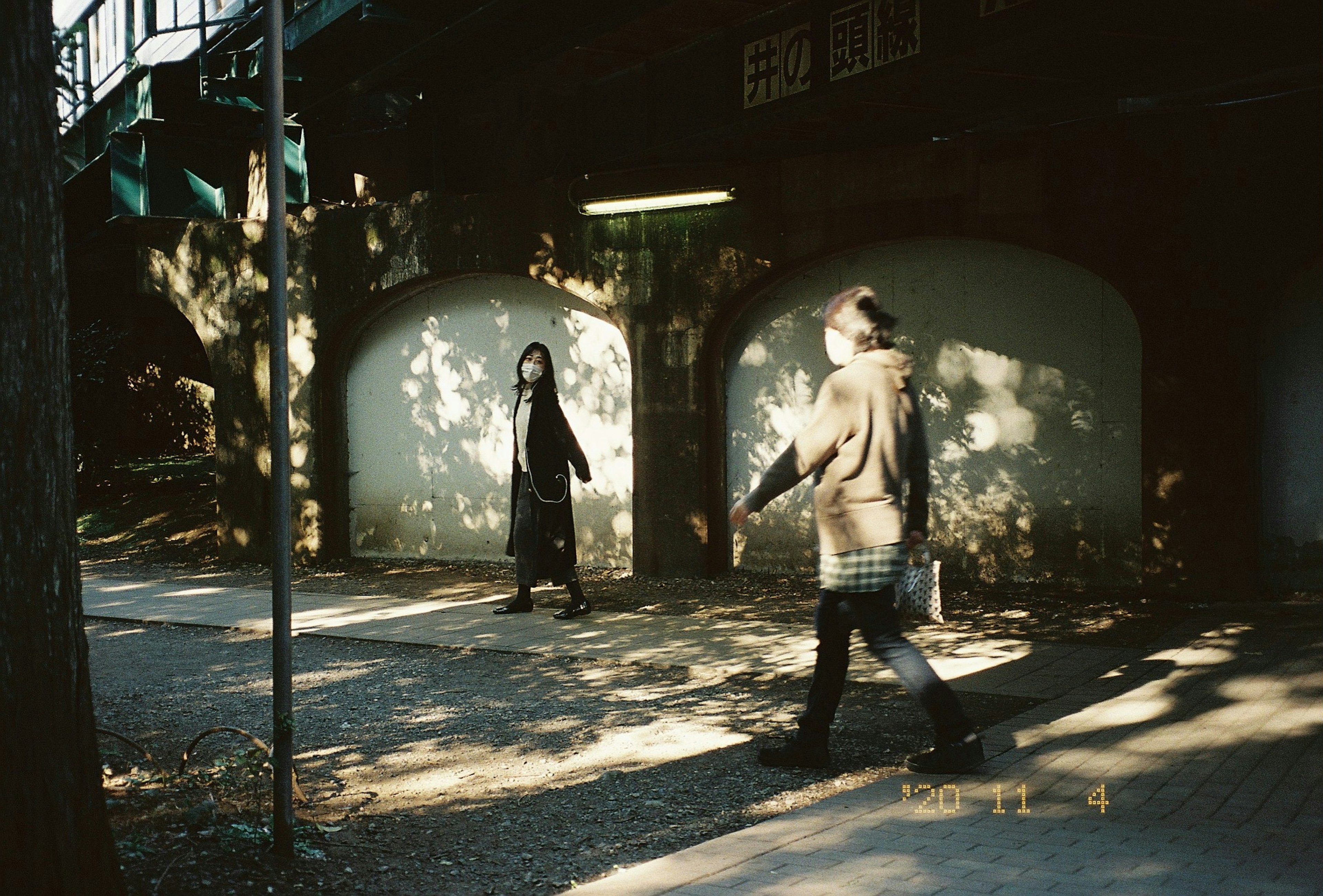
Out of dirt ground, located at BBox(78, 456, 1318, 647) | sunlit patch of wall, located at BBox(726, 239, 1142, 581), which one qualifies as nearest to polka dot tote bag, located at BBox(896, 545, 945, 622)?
dirt ground, located at BBox(78, 456, 1318, 647)

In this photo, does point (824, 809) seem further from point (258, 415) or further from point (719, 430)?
point (258, 415)

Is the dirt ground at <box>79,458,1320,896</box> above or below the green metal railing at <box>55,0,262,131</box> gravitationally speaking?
below

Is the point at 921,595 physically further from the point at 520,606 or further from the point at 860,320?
the point at 860,320

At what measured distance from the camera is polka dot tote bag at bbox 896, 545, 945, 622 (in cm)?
892

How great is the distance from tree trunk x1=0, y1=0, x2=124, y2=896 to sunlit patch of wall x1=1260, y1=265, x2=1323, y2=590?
8.67 meters

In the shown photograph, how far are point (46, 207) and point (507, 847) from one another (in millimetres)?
2581

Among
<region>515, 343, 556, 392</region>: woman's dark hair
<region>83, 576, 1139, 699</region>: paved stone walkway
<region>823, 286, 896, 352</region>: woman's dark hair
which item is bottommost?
<region>83, 576, 1139, 699</region>: paved stone walkway

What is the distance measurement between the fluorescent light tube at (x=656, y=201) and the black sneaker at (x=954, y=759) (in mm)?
7268

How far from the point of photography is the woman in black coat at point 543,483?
951 cm

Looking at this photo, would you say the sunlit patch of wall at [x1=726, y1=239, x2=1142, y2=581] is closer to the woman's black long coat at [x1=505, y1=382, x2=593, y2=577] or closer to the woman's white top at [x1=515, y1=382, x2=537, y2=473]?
the woman's black long coat at [x1=505, y1=382, x2=593, y2=577]

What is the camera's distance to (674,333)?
11.7 m
